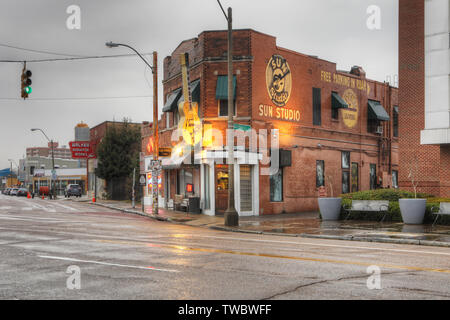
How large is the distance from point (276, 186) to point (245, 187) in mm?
2436

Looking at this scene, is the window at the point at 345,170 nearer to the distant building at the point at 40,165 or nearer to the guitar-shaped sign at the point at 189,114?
the guitar-shaped sign at the point at 189,114

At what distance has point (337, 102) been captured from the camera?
31.6 meters

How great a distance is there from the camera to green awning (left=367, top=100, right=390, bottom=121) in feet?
114

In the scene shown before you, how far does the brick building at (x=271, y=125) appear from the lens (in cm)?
2641

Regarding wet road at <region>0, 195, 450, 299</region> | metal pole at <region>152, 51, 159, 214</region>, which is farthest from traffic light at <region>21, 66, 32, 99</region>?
wet road at <region>0, 195, 450, 299</region>

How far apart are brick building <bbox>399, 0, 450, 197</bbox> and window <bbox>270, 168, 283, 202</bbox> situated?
6.77m

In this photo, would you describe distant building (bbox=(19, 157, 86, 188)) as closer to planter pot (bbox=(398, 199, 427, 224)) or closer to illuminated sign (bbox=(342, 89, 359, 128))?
illuminated sign (bbox=(342, 89, 359, 128))

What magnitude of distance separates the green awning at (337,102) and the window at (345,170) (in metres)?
3.27

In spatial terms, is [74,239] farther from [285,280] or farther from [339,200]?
[339,200]

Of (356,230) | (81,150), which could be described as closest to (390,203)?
(356,230)

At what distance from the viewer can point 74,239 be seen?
13914mm

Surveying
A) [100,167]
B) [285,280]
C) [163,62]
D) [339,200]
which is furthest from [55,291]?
[100,167]

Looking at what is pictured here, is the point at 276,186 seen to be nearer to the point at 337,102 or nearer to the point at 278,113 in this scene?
the point at 278,113

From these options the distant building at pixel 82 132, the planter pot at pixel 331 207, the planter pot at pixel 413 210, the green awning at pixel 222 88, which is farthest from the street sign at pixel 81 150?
the planter pot at pixel 413 210
